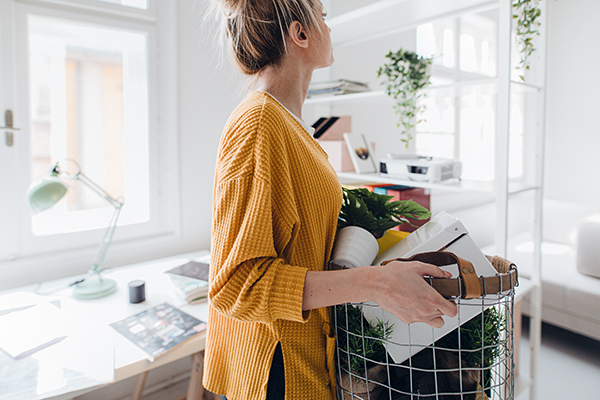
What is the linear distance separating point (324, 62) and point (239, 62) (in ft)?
0.58

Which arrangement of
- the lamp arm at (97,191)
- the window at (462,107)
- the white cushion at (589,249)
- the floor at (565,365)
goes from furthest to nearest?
the window at (462,107) < the white cushion at (589,249) < the floor at (565,365) < the lamp arm at (97,191)

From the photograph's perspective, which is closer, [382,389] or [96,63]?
[382,389]

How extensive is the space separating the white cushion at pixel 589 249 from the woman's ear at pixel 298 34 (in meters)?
2.47

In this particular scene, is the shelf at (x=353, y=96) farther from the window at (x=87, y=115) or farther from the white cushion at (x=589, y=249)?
the white cushion at (x=589, y=249)

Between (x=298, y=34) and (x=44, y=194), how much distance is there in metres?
0.92

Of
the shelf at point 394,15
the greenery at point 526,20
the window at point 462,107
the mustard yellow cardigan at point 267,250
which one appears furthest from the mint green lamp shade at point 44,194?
the window at point 462,107

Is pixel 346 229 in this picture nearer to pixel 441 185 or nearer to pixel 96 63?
pixel 441 185

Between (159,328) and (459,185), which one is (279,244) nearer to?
(159,328)

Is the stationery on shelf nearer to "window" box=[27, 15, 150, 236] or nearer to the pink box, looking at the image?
the pink box

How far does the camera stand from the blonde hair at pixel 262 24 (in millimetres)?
709

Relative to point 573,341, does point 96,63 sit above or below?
above

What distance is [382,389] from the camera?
61cm

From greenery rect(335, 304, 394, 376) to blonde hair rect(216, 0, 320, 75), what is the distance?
19.5 inches

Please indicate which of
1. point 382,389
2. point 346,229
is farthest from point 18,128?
point 382,389
